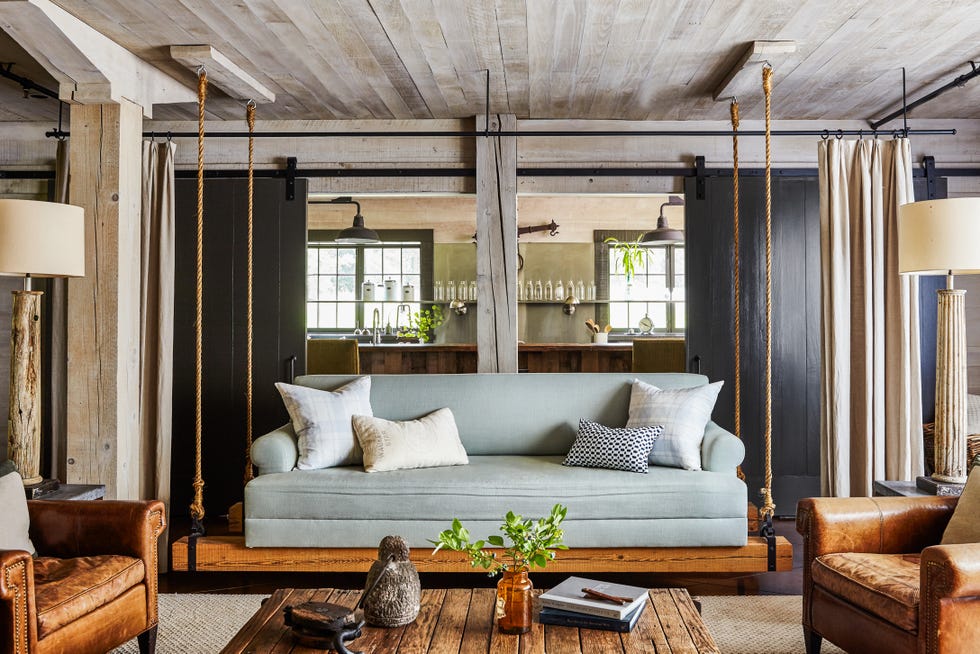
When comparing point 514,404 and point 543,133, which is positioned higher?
point 543,133

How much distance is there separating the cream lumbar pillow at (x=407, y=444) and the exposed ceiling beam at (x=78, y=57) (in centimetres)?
199

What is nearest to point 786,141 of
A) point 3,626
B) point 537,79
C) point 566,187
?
point 566,187

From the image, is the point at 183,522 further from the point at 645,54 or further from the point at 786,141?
the point at 786,141

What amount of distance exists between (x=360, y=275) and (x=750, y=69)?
23.2ft

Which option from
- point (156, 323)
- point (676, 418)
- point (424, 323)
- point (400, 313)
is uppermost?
point (400, 313)

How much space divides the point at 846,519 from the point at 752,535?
1080 mm

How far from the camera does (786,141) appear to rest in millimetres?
5164

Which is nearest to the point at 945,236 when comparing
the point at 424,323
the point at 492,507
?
the point at 492,507

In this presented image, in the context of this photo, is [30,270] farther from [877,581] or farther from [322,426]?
[877,581]

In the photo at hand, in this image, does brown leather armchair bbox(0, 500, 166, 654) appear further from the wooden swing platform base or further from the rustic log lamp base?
the wooden swing platform base

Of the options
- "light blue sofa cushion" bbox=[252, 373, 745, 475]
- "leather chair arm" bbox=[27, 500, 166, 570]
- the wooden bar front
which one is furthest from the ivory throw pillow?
the wooden bar front

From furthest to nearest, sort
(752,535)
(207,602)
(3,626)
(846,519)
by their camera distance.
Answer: (752,535) → (207,602) → (846,519) → (3,626)

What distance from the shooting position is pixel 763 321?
5094 mm

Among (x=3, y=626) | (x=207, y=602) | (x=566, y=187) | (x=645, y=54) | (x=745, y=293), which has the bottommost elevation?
(x=207, y=602)
